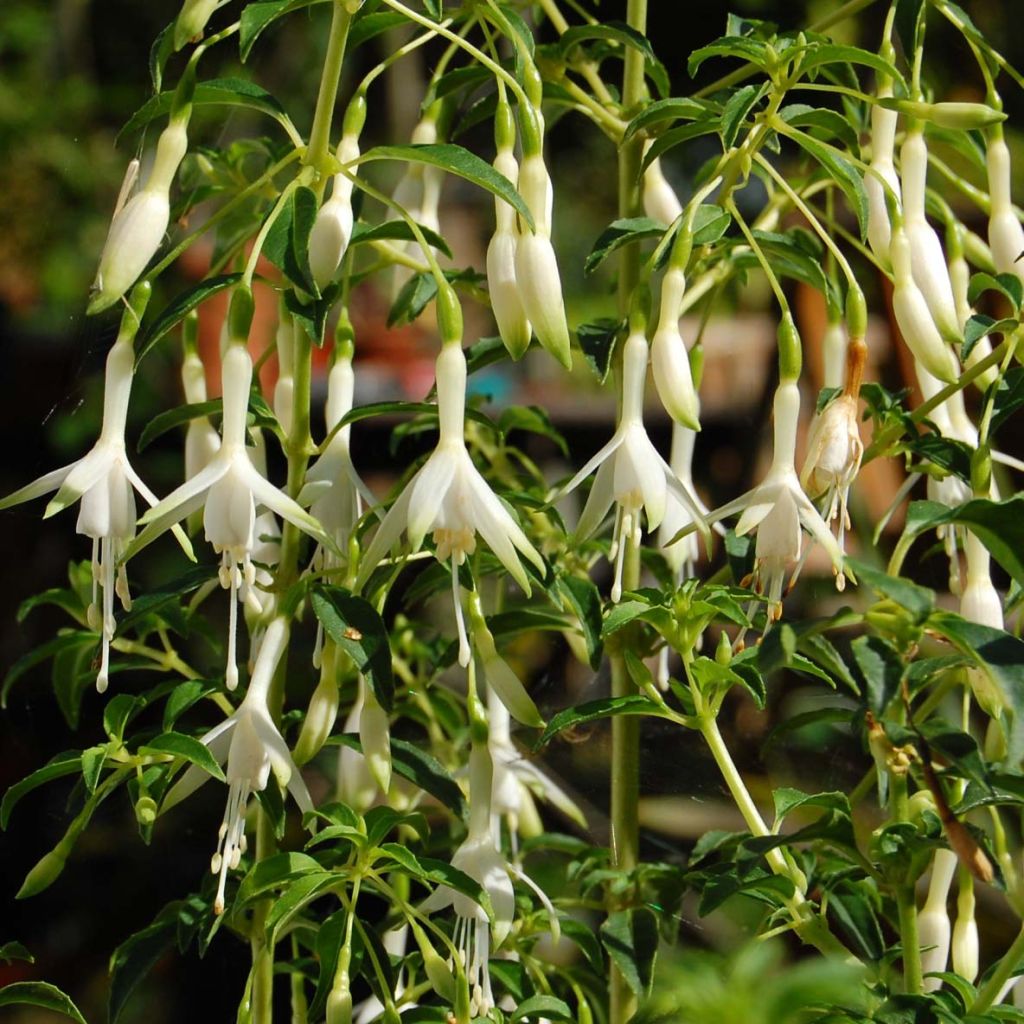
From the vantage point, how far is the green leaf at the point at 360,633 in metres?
0.52

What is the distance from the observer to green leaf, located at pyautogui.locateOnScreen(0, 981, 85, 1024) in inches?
21.7

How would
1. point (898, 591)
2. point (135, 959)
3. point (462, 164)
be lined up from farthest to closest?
1. point (135, 959)
2. point (462, 164)
3. point (898, 591)

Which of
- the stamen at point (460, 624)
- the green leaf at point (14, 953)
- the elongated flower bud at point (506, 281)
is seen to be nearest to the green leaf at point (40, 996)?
the green leaf at point (14, 953)

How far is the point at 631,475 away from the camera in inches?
21.5

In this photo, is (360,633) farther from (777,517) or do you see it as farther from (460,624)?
(777,517)

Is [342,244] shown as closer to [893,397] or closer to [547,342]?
[547,342]

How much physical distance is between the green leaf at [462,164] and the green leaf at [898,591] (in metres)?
0.19

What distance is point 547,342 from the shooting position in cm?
52

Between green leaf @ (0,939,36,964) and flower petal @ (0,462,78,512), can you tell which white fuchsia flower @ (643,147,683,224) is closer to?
flower petal @ (0,462,78,512)

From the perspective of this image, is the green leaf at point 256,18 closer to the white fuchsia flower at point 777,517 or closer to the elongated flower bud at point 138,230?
the elongated flower bud at point 138,230

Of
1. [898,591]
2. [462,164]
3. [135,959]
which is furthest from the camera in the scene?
[135,959]

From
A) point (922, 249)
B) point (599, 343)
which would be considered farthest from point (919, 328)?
point (599, 343)

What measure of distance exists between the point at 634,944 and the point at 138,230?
38 centimetres

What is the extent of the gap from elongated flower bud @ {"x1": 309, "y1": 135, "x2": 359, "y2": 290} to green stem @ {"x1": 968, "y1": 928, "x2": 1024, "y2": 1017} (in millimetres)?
365
